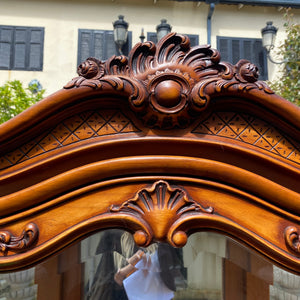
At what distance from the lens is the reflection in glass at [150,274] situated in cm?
59

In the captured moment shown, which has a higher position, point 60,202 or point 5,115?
point 5,115

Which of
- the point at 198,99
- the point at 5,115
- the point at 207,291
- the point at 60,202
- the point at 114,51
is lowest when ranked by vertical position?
the point at 207,291

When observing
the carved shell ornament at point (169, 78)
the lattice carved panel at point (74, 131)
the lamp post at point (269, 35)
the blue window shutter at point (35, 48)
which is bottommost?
the lattice carved panel at point (74, 131)

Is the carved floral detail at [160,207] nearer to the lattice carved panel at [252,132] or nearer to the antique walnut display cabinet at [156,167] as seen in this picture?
the antique walnut display cabinet at [156,167]

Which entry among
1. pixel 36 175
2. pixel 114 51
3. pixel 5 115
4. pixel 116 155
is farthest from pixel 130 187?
pixel 114 51

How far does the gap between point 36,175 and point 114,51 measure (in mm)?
6140

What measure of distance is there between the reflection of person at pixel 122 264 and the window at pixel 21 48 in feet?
20.2

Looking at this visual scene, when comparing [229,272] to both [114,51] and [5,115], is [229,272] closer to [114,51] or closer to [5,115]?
[5,115]

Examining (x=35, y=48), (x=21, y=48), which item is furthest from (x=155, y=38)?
(x=21, y=48)

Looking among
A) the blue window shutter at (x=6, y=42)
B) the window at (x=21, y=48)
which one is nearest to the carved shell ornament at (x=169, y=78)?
the window at (x=21, y=48)

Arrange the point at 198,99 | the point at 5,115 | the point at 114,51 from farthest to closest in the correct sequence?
the point at 114,51 → the point at 5,115 → the point at 198,99

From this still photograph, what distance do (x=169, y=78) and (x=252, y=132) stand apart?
188 mm

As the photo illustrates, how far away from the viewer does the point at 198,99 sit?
53cm

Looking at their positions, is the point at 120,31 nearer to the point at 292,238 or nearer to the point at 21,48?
the point at 21,48
